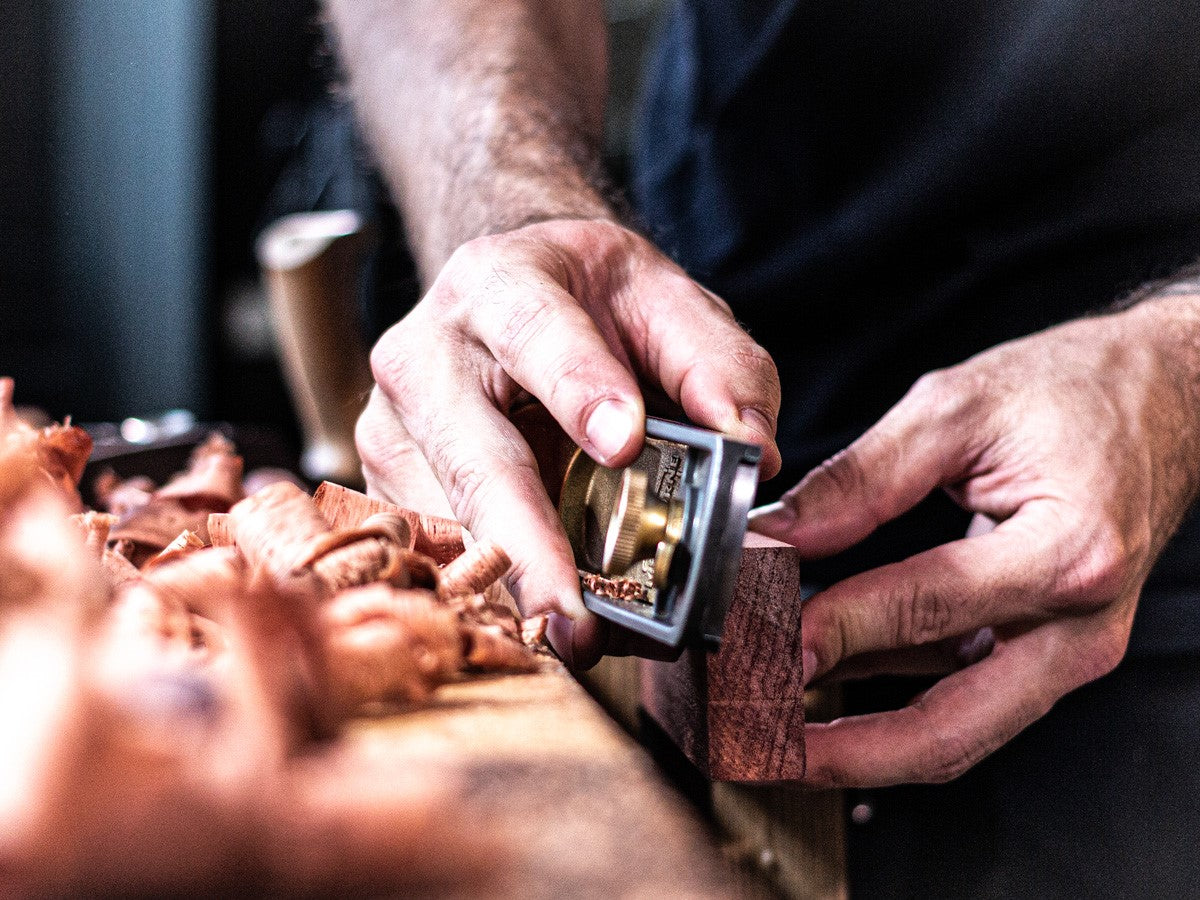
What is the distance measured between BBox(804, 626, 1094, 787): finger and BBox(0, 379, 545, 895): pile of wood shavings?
0.32 meters

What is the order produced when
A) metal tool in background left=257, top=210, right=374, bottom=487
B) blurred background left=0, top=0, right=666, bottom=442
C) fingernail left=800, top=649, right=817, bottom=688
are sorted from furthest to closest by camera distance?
blurred background left=0, top=0, right=666, bottom=442 < metal tool in background left=257, top=210, right=374, bottom=487 < fingernail left=800, top=649, right=817, bottom=688

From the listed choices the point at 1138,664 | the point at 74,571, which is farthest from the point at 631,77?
the point at 74,571

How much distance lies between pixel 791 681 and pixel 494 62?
0.69m

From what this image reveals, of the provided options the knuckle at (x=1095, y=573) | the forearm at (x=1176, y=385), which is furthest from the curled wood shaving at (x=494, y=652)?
the forearm at (x=1176, y=385)

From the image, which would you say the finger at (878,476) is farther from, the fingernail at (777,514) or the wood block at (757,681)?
the wood block at (757,681)

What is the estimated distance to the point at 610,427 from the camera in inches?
19.1

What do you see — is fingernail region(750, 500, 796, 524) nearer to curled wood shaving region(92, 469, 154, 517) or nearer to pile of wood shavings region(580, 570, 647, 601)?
pile of wood shavings region(580, 570, 647, 601)

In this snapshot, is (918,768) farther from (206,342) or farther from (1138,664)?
(206,342)

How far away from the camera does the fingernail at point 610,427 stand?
48cm

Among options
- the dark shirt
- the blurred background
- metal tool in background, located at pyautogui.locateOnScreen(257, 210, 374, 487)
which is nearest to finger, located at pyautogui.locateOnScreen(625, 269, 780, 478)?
the dark shirt

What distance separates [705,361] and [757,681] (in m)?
0.18

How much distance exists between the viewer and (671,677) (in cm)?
54

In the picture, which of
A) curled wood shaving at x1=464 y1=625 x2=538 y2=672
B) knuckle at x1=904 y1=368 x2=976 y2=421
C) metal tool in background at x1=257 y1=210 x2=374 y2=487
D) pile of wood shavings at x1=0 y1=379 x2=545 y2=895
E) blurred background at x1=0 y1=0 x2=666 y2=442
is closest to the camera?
pile of wood shavings at x1=0 y1=379 x2=545 y2=895

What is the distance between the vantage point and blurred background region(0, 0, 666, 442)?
2307 mm
